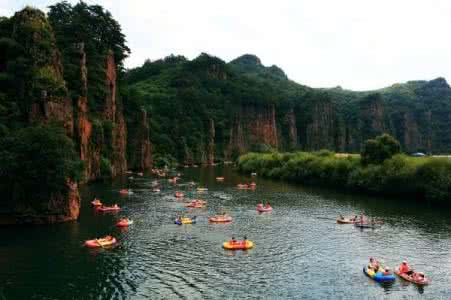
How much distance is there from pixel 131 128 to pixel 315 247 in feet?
389

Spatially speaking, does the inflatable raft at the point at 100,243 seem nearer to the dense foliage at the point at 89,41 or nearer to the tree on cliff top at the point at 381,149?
the dense foliage at the point at 89,41

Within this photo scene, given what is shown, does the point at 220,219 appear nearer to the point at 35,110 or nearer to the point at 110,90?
the point at 35,110

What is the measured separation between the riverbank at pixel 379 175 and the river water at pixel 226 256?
377 inches

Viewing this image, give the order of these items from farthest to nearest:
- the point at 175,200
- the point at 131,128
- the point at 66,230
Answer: the point at 131,128
the point at 175,200
the point at 66,230

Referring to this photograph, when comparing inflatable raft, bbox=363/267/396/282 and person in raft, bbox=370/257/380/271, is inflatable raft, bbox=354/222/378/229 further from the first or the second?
inflatable raft, bbox=363/267/396/282

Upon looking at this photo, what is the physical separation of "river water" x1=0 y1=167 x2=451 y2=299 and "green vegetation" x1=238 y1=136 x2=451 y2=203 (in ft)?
33.8

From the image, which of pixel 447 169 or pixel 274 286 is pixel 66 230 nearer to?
pixel 274 286

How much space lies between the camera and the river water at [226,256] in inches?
1705

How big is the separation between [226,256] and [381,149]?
6781cm

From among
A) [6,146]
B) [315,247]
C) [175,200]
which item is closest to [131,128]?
[175,200]

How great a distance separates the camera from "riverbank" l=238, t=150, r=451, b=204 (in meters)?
91.8

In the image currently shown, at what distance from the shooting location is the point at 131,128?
168 m

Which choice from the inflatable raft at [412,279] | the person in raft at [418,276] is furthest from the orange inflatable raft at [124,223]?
the person in raft at [418,276]

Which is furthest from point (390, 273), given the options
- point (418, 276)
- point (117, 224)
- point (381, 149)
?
point (381, 149)
